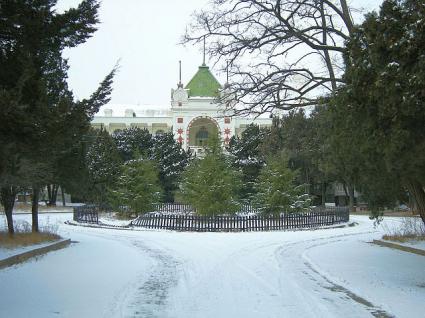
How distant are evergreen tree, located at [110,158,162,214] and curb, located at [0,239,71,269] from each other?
17.3 meters

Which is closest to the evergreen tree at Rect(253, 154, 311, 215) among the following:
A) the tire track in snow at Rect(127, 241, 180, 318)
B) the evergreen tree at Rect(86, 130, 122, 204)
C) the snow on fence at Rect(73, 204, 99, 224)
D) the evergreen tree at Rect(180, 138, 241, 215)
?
the evergreen tree at Rect(180, 138, 241, 215)

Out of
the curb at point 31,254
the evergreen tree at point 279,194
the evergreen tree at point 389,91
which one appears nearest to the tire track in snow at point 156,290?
the curb at point 31,254

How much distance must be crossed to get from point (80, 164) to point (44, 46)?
11.5 meters

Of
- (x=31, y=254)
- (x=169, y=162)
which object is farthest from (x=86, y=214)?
(x=169, y=162)

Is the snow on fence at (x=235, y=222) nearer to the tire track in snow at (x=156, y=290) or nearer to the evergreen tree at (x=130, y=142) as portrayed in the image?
the tire track in snow at (x=156, y=290)

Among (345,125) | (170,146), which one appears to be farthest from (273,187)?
(170,146)

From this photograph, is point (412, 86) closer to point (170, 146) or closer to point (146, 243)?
point (146, 243)

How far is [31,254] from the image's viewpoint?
15.4 metres

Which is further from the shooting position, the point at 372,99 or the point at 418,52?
the point at 372,99

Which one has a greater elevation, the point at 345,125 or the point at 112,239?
the point at 345,125

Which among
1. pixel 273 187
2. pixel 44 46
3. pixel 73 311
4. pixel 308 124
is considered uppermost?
pixel 308 124

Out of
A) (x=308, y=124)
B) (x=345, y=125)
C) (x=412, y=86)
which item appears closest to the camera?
(x=412, y=86)

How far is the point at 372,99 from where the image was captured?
10266 mm

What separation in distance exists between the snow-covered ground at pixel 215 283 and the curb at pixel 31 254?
0.33m
